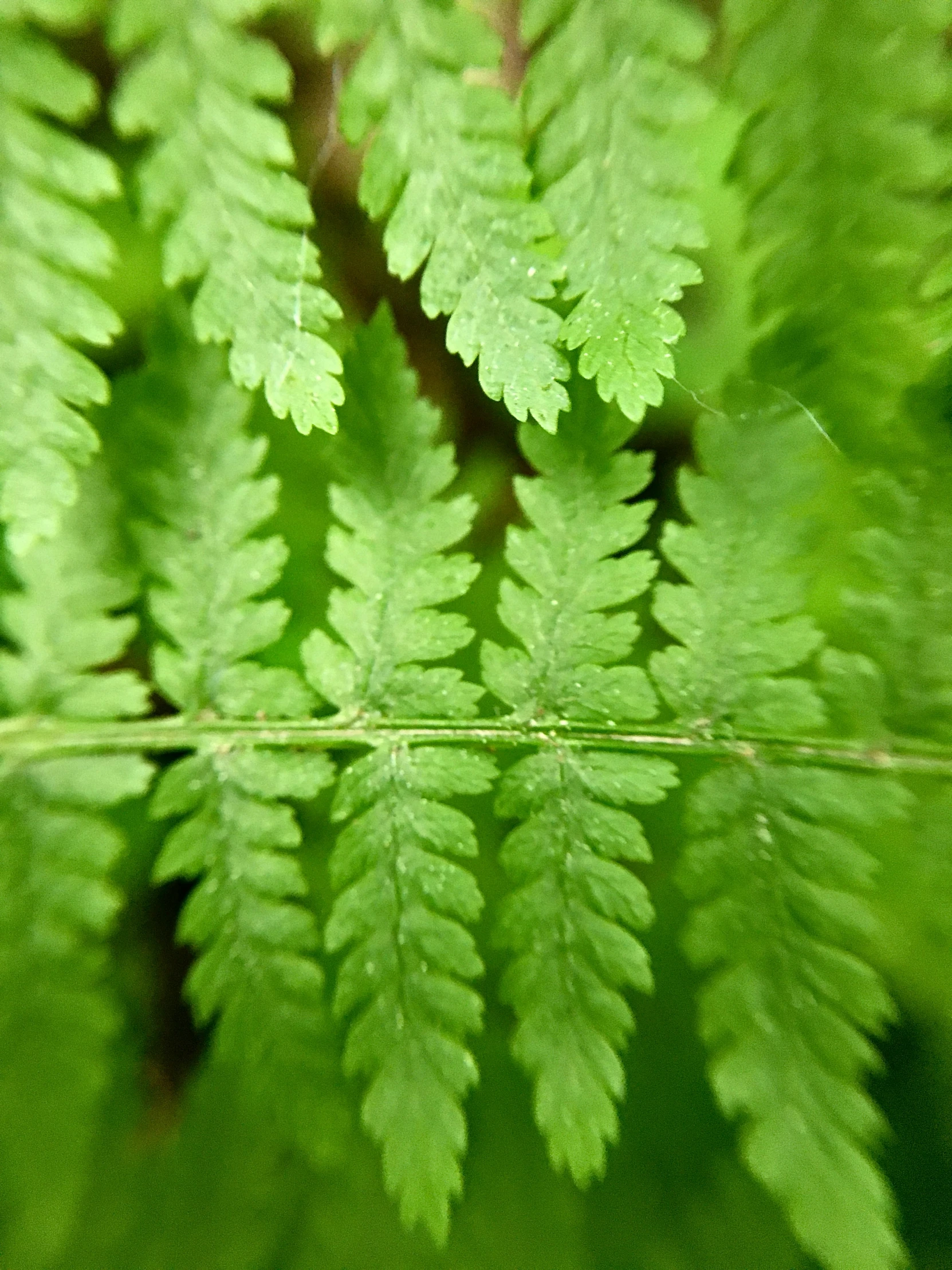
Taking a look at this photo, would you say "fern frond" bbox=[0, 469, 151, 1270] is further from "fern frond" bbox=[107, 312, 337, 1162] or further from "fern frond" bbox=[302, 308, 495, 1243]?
"fern frond" bbox=[302, 308, 495, 1243]

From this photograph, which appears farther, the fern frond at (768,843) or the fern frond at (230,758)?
the fern frond at (230,758)

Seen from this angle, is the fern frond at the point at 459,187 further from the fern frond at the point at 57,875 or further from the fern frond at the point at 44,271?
the fern frond at the point at 57,875

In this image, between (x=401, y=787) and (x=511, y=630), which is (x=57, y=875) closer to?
(x=401, y=787)

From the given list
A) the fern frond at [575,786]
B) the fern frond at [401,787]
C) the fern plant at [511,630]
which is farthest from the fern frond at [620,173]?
the fern frond at [401,787]

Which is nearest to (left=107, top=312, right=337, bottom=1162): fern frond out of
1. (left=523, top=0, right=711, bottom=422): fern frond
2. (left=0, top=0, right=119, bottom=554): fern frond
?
(left=0, top=0, right=119, bottom=554): fern frond

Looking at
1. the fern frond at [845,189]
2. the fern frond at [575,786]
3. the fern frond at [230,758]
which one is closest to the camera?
the fern frond at [845,189]

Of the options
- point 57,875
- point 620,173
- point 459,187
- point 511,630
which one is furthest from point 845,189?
point 57,875
